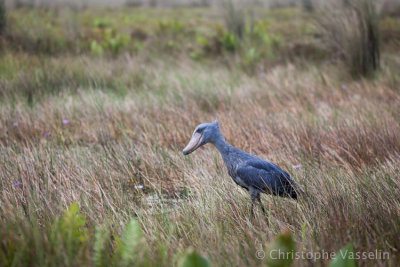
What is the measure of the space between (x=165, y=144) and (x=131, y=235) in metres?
1.87

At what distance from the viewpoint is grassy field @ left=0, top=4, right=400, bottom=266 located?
1.51 m

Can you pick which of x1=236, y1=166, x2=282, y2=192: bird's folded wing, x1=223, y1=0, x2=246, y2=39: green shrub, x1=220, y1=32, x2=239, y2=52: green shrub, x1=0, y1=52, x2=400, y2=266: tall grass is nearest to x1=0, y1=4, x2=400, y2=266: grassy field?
x1=0, y1=52, x2=400, y2=266: tall grass

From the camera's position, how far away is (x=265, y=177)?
5.97 feet

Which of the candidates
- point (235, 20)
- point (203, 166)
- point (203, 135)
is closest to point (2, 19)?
point (235, 20)

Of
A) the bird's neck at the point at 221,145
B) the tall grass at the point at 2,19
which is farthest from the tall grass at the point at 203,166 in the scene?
the tall grass at the point at 2,19

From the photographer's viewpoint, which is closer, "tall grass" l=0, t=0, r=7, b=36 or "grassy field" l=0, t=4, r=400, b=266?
"grassy field" l=0, t=4, r=400, b=266

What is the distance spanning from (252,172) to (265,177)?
8 centimetres

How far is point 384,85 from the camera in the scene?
4391mm

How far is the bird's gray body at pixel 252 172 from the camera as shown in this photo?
71.4 inches

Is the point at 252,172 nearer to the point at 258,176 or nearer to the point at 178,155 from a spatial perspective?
the point at 258,176

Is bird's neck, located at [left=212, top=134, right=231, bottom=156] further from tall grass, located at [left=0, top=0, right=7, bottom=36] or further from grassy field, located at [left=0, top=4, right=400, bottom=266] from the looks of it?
tall grass, located at [left=0, top=0, right=7, bottom=36]

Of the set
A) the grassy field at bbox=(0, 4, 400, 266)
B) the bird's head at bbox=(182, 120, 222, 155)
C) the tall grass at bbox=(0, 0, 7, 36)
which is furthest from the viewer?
the tall grass at bbox=(0, 0, 7, 36)

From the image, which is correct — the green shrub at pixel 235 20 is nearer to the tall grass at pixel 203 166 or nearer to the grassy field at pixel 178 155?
the grassy field at pixel 178 155

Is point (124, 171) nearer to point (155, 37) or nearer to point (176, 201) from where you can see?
point (176, 201)
